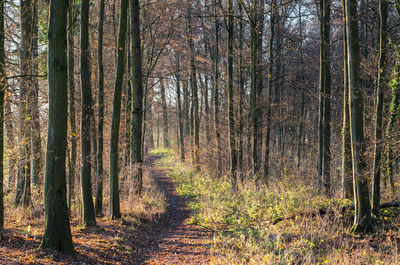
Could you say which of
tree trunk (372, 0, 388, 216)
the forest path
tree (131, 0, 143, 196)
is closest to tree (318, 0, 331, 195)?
tree trunk (372, 0, 388, 216)

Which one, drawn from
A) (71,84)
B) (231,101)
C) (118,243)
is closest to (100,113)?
(71,84)

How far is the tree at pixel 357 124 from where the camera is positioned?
6.57 metres

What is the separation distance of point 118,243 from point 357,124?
602 centimetres

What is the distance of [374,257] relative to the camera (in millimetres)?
5121

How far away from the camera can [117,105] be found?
834 cm

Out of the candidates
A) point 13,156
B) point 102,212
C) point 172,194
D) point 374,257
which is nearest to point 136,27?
point 13,156

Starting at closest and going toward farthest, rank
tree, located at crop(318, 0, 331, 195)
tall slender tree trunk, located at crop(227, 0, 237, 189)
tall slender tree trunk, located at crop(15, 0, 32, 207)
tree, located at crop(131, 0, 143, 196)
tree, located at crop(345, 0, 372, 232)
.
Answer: tree, located at crop(345, 0, 372, 232)
tall slender tree trunk, located at crop(15, 0, 32, 207)
tree, located at crop(131, 0, 143, 196)
tree, located at crop(318, 0, 331, 195)
tall slender tree trunk, located at crop(227, 0, 237, 189)

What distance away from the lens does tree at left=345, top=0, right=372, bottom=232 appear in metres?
6.57

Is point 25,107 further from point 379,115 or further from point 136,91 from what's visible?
point 379,115

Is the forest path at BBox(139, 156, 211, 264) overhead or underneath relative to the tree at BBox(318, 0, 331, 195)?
underneath

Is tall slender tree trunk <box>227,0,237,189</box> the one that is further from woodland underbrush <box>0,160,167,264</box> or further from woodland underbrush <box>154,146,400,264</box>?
woodland underbrush <box>0,160,167,264</box>

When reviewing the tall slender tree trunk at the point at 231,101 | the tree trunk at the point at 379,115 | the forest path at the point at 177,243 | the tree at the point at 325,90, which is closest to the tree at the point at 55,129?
the forest path at the point at 177,243

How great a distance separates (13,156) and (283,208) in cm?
762

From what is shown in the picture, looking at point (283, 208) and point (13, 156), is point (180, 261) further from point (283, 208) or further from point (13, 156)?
point (13, 156)
